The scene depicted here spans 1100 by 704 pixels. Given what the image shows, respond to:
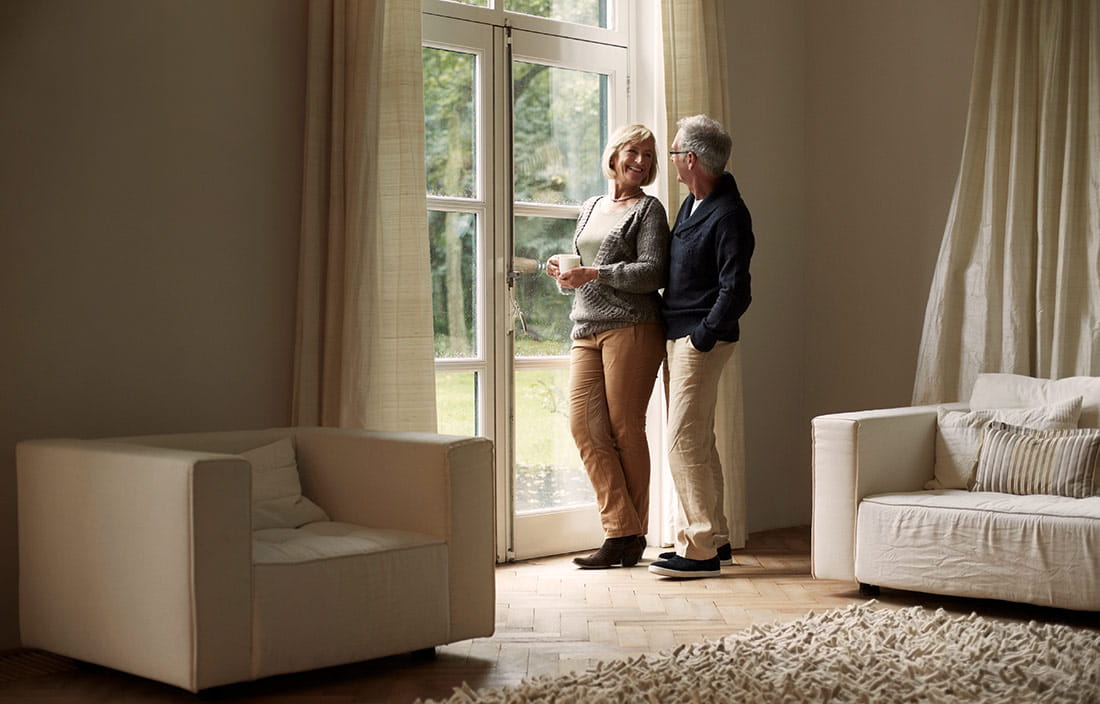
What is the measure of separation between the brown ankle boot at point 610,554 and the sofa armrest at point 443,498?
1.29m

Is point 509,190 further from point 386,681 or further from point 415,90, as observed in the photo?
point 386,681

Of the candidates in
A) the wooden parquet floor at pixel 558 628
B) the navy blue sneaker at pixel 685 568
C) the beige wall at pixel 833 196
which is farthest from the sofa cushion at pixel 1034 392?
the navy blue sneaker at pixel 685 568

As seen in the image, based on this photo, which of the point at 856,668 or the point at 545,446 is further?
the point at 545,446

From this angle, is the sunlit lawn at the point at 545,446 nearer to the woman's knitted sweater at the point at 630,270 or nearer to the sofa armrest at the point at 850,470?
the woman's knitted sweater at the point at 630,270

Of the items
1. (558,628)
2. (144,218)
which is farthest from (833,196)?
(144,218)

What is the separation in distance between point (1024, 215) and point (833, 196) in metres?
1.10

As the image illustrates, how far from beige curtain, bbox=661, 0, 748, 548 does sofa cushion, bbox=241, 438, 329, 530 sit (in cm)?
215

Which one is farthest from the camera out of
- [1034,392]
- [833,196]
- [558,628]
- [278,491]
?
[833,196]

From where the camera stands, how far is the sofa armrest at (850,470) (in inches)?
161

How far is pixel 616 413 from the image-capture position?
464 centimetres

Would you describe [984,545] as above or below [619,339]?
below

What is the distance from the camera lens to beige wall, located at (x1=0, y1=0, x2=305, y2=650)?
352 cm

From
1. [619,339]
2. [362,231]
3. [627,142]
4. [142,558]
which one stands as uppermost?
[627,142]

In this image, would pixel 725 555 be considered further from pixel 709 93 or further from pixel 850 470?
pixel 709 93
